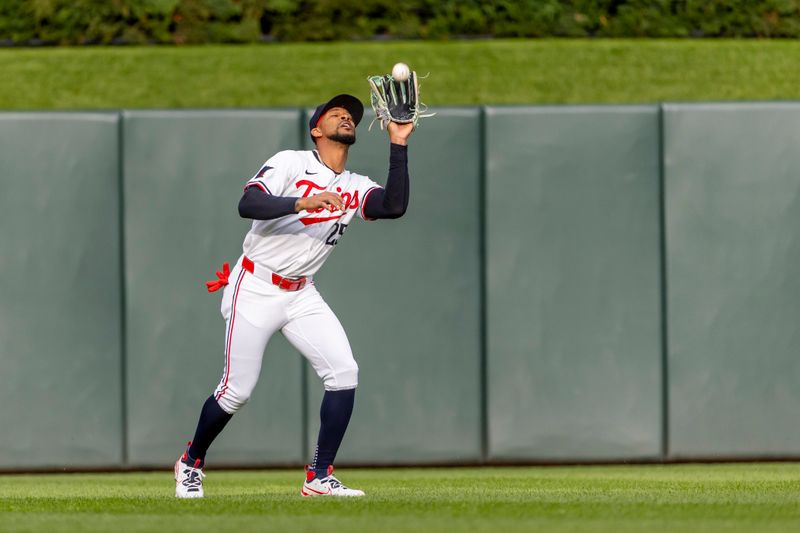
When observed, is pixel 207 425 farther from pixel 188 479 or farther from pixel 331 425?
pixel 331 425

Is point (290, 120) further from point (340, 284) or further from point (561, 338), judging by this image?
point (561, 338)

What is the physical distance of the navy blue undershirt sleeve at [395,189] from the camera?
18.6 ft

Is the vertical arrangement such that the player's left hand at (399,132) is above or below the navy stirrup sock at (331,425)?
above

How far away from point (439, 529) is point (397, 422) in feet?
11.9

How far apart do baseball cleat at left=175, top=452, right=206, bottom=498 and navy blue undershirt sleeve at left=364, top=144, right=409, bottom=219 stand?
1.35 meters

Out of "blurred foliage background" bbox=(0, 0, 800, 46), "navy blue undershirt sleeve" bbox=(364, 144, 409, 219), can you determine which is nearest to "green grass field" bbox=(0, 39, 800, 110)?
"blurred foliage background" bbox=(0, 0, 800, 46)

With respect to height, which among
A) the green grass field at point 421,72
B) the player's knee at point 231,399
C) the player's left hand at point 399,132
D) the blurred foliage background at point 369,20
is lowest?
the player's knee at point 231,399

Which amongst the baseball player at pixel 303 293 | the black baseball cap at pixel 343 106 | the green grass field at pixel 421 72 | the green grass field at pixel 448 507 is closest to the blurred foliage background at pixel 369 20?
the green grass field at pixel 421 72

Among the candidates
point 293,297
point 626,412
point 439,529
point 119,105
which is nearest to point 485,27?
point 119,105

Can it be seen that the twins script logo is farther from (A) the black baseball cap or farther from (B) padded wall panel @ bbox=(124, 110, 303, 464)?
(B) padded wall panel @ bbox=(124, 110, 303, 464)

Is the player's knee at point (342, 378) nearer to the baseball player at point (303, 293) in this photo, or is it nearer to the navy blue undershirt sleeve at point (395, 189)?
the baseball player at point (303, 293)

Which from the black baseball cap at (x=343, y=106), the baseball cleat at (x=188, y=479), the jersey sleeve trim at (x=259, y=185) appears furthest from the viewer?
the black baseball cap at (x=343, y=106)

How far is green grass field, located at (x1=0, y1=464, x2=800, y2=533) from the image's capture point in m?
4.61

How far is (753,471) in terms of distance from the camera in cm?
776
